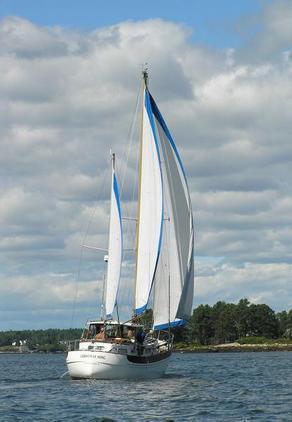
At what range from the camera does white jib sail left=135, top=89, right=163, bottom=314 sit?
6862cm

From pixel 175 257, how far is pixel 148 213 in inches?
152

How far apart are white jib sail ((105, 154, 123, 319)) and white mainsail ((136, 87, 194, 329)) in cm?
337

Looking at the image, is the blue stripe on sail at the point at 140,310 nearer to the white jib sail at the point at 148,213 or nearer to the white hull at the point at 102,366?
the white jib sail at the point at 148,213

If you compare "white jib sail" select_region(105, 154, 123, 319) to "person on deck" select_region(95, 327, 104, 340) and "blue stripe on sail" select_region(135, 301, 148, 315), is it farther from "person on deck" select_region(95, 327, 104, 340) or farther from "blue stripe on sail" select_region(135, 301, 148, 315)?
"person on deck" select_region(95, 327, 104, 340)

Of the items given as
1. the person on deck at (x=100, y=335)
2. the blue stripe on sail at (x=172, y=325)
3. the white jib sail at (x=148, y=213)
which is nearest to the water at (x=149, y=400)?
the person on deck at (x=100, y=335)

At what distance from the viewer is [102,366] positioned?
6272cm

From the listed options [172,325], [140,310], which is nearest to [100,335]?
[140,310]

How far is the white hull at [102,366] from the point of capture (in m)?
62.8

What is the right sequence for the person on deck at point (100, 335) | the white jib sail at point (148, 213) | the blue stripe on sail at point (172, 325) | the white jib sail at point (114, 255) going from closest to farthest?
the person on deck at point (100, 335) → the white jib sail at point (148, 213) → the blue stripe on sail at point (172, 325) → the white jib sail at point (114, 255)

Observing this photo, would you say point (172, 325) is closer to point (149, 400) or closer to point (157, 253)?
point (157, 253)

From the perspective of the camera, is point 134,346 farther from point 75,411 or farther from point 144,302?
point 75,411

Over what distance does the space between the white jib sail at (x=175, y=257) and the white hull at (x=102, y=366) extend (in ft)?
16.1

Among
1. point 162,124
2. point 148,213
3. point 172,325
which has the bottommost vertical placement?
point 172,325

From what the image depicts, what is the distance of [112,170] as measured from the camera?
76.4m
